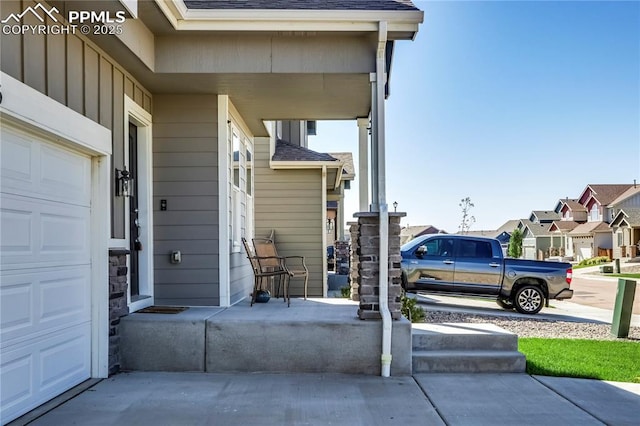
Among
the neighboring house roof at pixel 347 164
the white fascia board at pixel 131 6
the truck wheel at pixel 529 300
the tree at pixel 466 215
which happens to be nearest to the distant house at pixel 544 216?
the tree at pixel 466 215

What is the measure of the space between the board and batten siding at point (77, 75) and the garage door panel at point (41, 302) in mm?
701

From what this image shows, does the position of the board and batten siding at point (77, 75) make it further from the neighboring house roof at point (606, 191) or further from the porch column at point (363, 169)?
the neighboring house roof at point (606, 191)

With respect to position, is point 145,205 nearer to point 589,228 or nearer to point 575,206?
point 589,228

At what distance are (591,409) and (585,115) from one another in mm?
21363

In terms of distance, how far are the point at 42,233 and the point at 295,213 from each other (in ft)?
25.5

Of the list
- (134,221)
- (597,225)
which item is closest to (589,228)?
(597,225)

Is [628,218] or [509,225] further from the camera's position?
[509,225]

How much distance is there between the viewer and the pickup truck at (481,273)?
10539 mm

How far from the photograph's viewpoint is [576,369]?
5445 millimetres

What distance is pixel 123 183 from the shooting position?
5.11 meters

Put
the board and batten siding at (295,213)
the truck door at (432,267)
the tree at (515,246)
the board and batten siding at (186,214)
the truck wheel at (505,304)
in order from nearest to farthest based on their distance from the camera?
the board and batten siding at (186,214) < the truck door at (432,267) < the truck wheel at (505,304) < the board and batten siding at (295,213) < the tree at (515,246)

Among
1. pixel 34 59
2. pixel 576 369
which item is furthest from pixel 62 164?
pixel 576 369

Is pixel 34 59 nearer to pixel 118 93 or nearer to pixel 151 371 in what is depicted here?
pixel 118 93

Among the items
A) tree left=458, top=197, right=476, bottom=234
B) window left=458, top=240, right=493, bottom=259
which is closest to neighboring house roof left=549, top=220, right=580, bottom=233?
tree left=458, top=197, right=476, bottom=234
